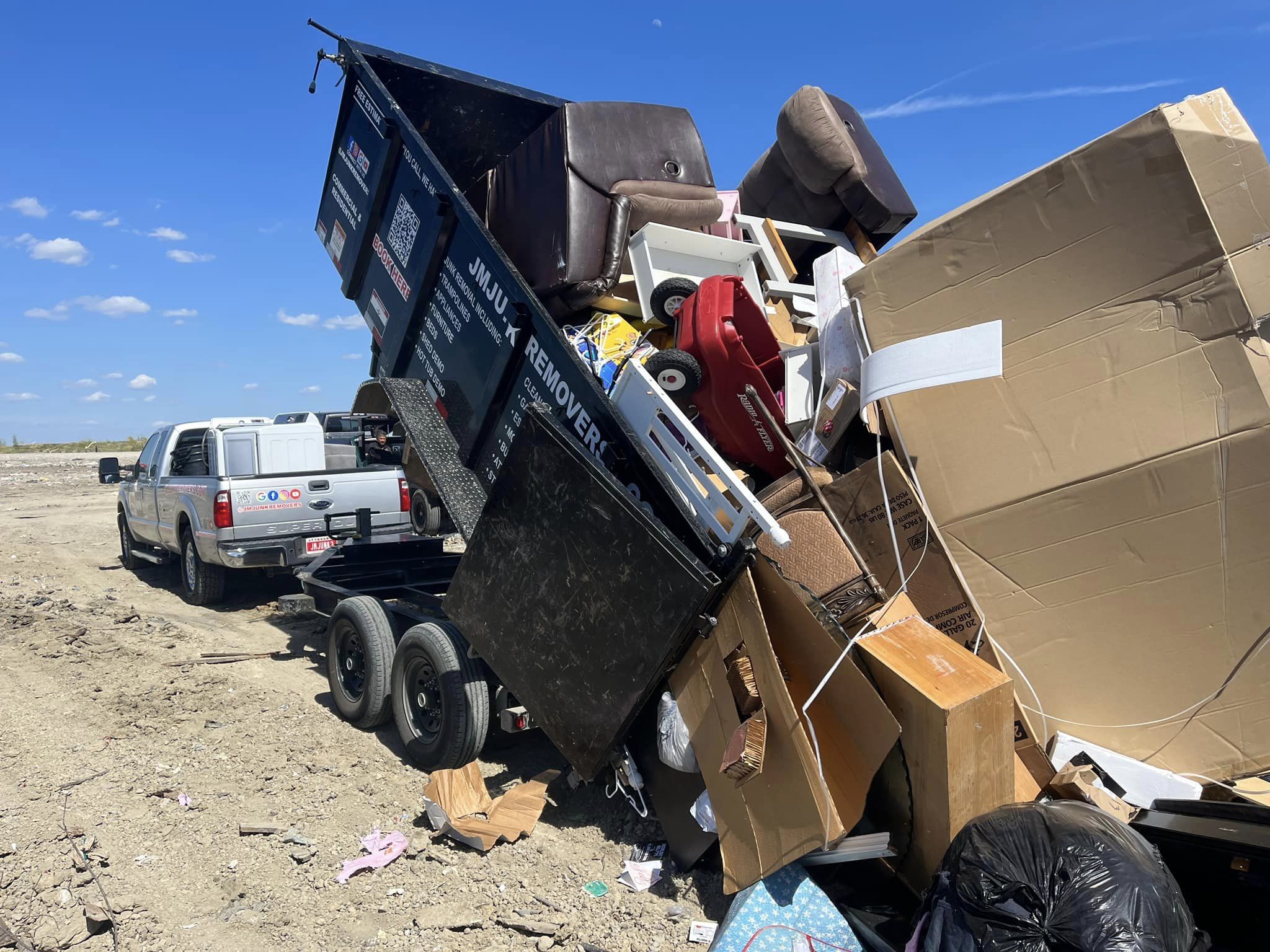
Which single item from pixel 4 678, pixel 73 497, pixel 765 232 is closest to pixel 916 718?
pixel 765 232

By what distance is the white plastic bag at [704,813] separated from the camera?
2.92 metres

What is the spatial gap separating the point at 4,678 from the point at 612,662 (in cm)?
490

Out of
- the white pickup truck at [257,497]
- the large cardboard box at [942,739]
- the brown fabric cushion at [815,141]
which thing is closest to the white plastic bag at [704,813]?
the large cardboard box at [942,739]

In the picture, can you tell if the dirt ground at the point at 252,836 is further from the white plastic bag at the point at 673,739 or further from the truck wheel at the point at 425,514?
the truck wheel at the point at 425,514

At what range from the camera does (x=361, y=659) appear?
15.6 feet

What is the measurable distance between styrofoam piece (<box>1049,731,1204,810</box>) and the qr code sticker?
4140mm

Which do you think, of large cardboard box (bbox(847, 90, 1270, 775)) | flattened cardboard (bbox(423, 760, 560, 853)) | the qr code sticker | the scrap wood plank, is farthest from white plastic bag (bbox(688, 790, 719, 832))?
the qr code sticker

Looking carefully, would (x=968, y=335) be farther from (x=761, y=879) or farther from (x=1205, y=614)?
(x=761, y=879)

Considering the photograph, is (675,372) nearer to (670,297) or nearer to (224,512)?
(670,297)

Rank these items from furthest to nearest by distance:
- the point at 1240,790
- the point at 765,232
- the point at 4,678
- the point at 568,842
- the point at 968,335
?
the point at 4,678 < the point at 765,232 < the point at 568,842 < the point at 968,335 < the point at 1240,790

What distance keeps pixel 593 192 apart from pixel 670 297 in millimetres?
756

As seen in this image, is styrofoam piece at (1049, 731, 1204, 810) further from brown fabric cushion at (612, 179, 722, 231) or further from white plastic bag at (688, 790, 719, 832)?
brown fabric cushion at (612, 179, 722, 231)

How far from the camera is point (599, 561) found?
3.12m

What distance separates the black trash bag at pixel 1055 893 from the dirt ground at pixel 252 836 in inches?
39.7
